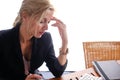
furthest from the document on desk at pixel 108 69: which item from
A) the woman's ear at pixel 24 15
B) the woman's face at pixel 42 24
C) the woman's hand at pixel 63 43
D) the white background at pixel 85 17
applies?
the white background at pixel 85 17

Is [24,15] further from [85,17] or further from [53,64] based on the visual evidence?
[85,17]

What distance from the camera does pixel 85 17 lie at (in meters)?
3.09

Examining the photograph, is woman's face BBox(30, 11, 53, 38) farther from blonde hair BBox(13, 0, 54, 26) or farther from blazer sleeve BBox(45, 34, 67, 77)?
blazer sleeve BBox(45, 34, 67, 77)

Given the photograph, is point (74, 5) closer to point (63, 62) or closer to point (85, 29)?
point (85, 29)

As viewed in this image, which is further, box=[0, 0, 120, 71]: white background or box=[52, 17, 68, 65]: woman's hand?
box=[0, 0, 120, 71]: white background

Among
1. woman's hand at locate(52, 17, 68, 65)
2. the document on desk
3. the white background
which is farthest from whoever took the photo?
the white background

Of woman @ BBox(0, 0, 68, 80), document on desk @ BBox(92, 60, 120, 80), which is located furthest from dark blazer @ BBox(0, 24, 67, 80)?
document on desk @ BBox(92, 60, 120, 80)

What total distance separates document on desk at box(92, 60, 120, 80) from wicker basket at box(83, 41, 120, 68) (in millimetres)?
527

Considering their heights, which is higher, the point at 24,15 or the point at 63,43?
the point at 24,15

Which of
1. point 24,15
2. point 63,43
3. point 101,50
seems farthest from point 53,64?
point 101,50

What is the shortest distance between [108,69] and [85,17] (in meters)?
1.61

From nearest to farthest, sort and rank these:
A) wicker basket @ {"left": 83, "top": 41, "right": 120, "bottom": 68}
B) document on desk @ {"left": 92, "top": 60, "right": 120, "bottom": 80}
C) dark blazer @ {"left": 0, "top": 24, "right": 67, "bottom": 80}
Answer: document on desk @ {"left": 92, "top": 60, "right": 120, "bottom": 80} < dark blazer @ {"left": 0, "top": 24, "right": 67, "bottom": 80} < wicker basket @ {"left": 83, "top": 41, "right": 120, "bottom": 68}

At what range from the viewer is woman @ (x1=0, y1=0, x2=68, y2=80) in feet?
4.90

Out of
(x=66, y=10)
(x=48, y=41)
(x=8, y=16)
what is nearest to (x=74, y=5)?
(x=66, y=10)
